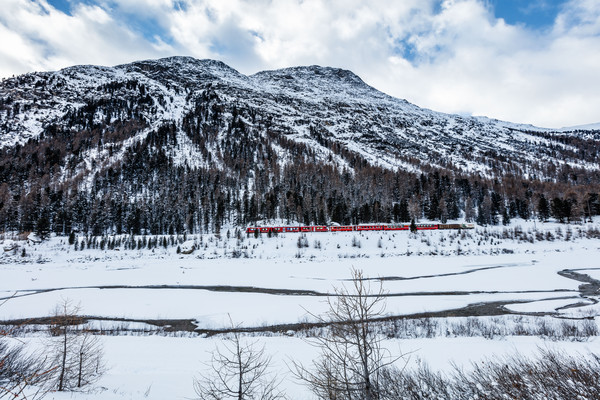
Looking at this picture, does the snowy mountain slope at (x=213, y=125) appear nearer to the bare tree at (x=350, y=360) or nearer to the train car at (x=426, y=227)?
the train car at (x=426, y=227)

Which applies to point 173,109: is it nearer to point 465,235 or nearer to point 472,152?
point 465,235

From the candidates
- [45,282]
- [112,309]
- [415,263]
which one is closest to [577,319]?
[415,263]

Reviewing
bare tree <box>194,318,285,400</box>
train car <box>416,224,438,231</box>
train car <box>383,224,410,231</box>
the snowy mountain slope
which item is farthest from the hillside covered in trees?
bare tree <box>194,318,285,400</box>

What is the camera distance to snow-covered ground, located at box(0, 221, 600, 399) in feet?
37.5

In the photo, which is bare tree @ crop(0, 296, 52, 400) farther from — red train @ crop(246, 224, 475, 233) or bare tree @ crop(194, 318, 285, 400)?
red train @ crop(246, 224, 475, 233)

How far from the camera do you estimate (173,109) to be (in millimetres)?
173500

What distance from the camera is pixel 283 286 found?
29.2 meters

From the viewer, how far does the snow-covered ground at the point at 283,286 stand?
1143 centimetres

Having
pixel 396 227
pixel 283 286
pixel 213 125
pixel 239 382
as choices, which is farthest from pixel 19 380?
pixel 213 125

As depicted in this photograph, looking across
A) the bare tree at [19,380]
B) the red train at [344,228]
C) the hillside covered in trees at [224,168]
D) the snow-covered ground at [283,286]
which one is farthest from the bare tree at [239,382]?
the hillside covered in trees at [224,168]

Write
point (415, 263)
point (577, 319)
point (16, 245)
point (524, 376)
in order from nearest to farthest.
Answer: point (524, 376) → point (577, 319) → point (415, 263) → point (16, 245)

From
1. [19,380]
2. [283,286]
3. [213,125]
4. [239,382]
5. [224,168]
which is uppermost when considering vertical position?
[213,125]

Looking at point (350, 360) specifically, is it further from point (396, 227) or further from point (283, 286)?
point (396, 227)

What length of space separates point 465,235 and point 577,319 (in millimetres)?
42438
